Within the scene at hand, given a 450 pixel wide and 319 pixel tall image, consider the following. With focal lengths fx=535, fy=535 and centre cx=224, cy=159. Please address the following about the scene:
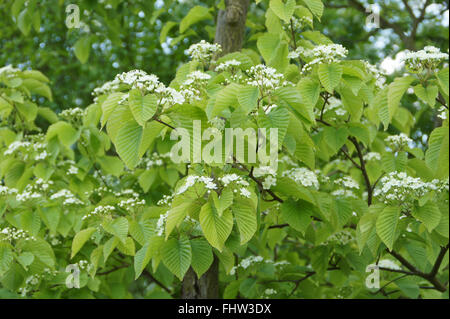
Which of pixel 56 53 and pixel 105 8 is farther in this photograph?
pixel 56 53

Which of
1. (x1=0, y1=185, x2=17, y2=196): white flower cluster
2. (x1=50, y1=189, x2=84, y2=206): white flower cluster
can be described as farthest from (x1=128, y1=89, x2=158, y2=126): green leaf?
(x1=0, y1=185, x2=17, y2=196): white flower cluster

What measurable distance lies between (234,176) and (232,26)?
1681 millimetres

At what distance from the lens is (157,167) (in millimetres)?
3434

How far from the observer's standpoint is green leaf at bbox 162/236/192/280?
2.16m

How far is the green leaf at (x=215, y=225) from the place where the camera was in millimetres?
1972

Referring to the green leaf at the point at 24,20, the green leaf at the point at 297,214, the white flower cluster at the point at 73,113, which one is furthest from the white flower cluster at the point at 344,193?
the green leaf at the point at 24,20

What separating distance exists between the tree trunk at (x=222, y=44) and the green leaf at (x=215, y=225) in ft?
4.38

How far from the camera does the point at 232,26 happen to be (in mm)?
3467

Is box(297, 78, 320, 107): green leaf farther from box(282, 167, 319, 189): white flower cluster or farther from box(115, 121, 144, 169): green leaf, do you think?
box(115, 121, 144, 169): green leaf

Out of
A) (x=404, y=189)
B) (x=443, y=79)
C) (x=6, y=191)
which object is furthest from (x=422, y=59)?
(x=6, y=191)

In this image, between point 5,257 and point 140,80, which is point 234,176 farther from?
point 5,257
